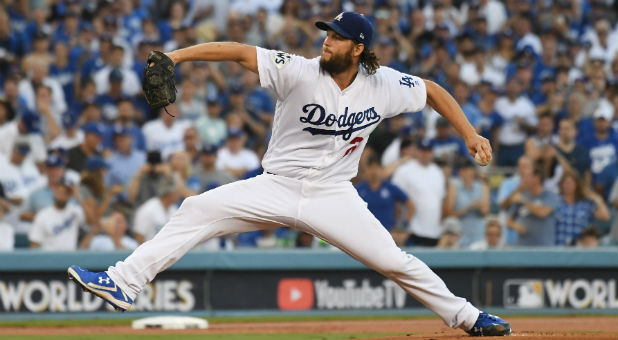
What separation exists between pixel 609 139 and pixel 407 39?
376 cm

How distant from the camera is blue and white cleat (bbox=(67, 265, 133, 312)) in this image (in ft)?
19.5

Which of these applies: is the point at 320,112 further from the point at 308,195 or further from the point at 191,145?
the point at 191,145

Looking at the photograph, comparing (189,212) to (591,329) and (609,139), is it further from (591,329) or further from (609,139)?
(609,139)

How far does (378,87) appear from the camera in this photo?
6465 mm

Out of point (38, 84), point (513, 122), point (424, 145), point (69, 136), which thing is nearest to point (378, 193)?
point (424, 145)

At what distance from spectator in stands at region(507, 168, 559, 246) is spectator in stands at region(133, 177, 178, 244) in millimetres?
3824

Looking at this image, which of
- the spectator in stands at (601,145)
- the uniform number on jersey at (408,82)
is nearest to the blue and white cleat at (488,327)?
the uniform number on jersey at (408,82)

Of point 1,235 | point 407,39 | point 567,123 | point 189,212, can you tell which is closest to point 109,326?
point 1,235

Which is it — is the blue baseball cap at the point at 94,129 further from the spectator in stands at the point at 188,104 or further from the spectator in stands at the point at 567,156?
the spectator in stands at the point at 567,156

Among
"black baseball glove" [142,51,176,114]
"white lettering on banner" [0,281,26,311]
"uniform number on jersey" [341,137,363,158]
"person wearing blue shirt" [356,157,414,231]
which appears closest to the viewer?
"black baseball glove" [142,51,176,114]

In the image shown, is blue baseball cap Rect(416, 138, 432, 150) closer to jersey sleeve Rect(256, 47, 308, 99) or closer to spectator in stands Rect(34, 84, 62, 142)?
spectator in stands Rect(34, 84, 62, 142)

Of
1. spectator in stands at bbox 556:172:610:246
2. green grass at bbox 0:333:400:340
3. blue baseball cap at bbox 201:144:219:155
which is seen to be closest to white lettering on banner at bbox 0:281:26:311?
green grass at bbox 0:333:400:340

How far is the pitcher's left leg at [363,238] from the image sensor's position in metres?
6.24

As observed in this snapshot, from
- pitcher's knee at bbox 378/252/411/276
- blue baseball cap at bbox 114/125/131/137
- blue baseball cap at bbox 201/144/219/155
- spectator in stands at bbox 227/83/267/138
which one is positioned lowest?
pitcher's knee at bbox 378/252/411/276
